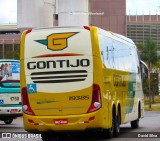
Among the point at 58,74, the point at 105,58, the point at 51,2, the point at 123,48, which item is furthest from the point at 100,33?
the point at 51,2

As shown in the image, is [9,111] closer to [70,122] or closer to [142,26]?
[70,122]

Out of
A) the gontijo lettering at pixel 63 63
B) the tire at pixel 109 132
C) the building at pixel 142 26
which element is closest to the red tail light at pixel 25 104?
the gontijo lettering at pixel 63 63

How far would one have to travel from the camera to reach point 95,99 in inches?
573

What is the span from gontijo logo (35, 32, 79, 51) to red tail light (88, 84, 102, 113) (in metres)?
1.39

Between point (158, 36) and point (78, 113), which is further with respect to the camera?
point (158, 36)

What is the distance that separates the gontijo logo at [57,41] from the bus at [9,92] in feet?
22.4

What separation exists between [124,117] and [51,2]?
107m

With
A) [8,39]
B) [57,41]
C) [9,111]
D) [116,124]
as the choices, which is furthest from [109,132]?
[8,39]

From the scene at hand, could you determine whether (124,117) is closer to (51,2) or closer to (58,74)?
(58,74)

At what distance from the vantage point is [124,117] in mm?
18141

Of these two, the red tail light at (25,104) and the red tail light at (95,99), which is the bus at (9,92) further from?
the red tail light at (95,99)

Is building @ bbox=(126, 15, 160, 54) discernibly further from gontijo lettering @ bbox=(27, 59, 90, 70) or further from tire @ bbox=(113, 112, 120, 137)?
gontijo lettering @ bbox=(27, 59, 90, 70)

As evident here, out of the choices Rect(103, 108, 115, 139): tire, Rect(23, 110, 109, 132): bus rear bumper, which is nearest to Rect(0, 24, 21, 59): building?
Rect(103, 108, 115, 139): tire

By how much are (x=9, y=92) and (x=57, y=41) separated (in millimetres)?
6995
